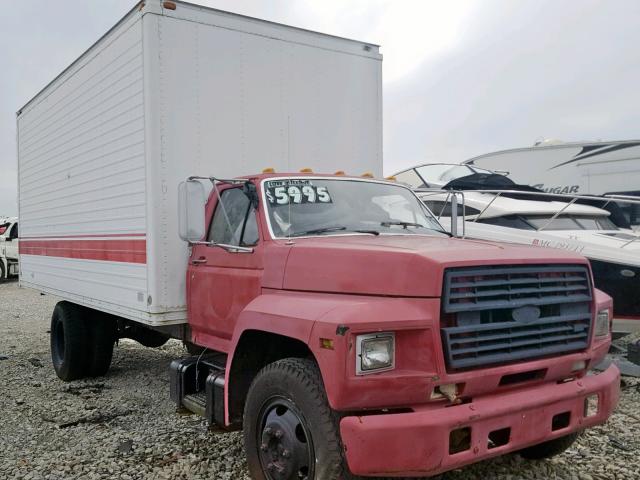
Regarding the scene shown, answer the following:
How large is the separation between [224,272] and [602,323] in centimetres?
258

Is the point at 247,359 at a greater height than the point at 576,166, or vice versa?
the point at 576,166

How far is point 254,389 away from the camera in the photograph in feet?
11.9

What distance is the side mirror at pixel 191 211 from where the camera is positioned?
4305mm

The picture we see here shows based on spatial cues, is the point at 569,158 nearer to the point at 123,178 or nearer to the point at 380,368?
the point at 123,178

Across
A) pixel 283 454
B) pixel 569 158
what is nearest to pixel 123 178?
pixel 283 454

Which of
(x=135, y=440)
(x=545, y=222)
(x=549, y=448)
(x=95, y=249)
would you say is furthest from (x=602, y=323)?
(x=95, y=249)

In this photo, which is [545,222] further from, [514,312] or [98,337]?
[98,337]

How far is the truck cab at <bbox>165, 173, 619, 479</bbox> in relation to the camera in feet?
9.74

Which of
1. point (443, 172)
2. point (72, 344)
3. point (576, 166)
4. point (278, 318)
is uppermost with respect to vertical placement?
point (576, 166)

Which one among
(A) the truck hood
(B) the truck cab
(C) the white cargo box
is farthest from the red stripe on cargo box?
(A) the truck hood

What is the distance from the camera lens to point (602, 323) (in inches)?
153

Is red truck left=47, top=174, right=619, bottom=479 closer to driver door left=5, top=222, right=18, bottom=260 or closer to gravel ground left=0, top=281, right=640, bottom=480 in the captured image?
gravel ground left=0, top=281, right=640, bottom=480

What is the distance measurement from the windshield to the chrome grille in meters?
1.07

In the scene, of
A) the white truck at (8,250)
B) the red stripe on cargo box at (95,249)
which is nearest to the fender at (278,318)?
the red stripe on cargo box at (95,249)
